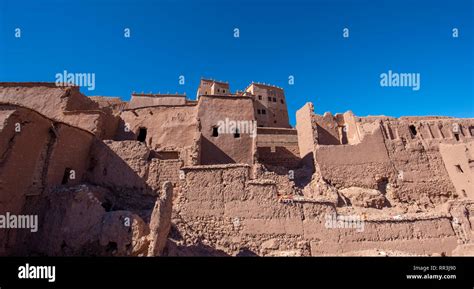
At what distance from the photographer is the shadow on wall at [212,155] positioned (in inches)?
750

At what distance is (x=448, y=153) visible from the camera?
1961cm

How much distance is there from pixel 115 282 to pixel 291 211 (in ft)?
29.8

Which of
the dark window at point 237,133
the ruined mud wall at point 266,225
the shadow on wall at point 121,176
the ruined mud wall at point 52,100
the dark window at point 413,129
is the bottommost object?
the ruined mud wall at point 266,225

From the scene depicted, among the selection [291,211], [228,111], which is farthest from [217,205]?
[228,111]

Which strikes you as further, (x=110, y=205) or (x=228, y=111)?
(x=228, y=111)

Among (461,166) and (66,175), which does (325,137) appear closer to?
(461,166)

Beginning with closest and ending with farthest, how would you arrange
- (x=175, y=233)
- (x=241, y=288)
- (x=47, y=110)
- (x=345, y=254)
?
(x=241, y=288) → (x=175, y=233) → (x=345, y=254) → (x=47, y=110)

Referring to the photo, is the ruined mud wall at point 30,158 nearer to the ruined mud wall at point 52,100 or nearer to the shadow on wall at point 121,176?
the shadow on wall at point 121,176

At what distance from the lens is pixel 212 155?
19234mm

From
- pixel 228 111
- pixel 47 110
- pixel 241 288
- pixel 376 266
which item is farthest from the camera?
pixel 228 111

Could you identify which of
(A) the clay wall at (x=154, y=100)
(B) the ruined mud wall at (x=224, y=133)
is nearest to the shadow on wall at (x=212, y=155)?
(B) the ruined mud wall at (x=224, y=133)

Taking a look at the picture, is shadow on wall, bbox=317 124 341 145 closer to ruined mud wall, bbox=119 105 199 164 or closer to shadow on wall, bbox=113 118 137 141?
ruined mud wall, bbox=119 105 199 164

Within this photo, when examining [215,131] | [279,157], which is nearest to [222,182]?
[215,131]

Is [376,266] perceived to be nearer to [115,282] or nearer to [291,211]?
[115,282]
